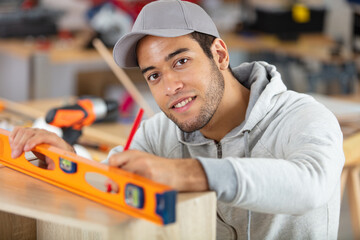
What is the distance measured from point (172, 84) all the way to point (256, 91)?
0.25m

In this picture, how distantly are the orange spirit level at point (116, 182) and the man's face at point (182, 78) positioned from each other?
1.06 feet

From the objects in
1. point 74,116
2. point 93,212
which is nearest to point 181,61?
point 93,212

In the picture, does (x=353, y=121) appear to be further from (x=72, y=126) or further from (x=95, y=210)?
(x=95, y=210)

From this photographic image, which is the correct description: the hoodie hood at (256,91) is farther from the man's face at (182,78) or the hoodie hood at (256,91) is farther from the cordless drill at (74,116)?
the cordless drill at (74,116)

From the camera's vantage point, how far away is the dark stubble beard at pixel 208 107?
1490mm

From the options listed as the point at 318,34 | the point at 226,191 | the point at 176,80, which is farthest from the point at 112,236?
the point at 318,34

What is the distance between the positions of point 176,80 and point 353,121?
141 centimetres

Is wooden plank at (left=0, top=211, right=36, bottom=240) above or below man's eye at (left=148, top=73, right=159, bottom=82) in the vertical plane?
below

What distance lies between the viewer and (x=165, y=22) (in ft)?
4.58

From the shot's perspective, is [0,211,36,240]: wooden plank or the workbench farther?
[0,211,36,240]: wooden plank

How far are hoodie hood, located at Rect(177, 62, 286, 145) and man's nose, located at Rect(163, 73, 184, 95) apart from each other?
197 millimetres

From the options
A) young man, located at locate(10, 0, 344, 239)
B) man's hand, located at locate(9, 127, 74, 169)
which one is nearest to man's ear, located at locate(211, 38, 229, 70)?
young man, located at locate(10, 0, 344, 239)

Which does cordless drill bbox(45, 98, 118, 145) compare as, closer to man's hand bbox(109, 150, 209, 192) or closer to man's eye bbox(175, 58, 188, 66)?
man's eye bbox(175, 58, 188, 66)

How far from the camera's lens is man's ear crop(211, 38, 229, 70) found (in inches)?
61.9
